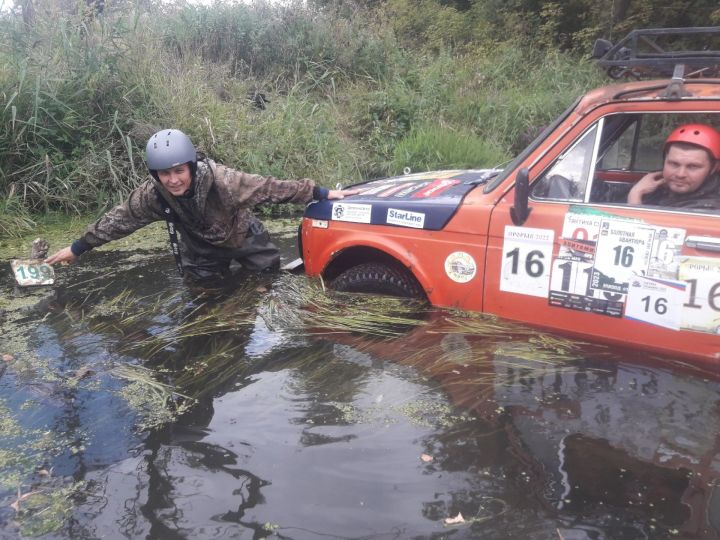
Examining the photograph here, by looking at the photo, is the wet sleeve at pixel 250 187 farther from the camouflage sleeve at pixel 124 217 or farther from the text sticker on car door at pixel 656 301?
the text sticker on car door at pixel 656 301

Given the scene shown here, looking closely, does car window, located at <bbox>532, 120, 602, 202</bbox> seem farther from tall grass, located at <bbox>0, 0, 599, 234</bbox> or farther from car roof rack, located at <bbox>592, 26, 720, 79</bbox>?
tall grass, located at <bbox>0, 0, 599, 234</bbox>

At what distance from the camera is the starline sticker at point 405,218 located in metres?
3.68

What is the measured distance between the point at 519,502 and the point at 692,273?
139 centimetres

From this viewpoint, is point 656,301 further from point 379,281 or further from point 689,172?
point 379,281

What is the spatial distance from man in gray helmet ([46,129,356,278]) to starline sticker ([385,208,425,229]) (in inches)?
Result: 23.8

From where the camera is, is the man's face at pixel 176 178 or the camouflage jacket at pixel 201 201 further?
the camouflage jacket at pixel 201 201

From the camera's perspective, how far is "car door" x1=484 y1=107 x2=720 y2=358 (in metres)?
2.89

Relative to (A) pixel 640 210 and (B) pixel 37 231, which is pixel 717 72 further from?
(B) pixel 37 231

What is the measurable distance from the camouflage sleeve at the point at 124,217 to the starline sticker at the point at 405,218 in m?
2.04

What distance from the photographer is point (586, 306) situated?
317 centimetres

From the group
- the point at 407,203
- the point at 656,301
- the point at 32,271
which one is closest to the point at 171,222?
the point at 32,271

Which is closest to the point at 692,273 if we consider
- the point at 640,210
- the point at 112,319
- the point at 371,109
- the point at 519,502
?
the point at 640,210

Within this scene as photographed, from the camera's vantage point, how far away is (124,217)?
4797 mm

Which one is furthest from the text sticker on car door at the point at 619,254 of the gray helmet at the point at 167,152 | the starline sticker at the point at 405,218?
the gray helmet at the point at 167,152
